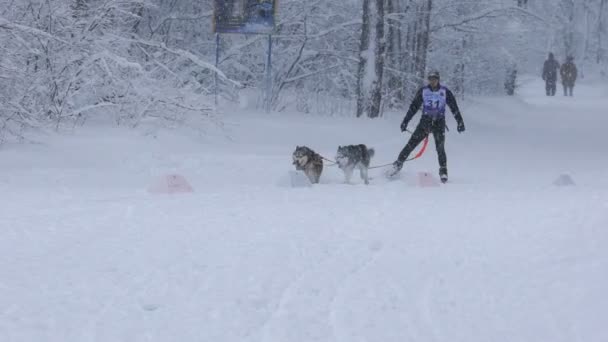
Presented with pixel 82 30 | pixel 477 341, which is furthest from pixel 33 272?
pixel 82 30

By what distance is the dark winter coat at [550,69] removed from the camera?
34.8 meters

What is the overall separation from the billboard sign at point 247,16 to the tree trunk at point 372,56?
2.97 meters

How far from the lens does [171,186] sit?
30.5 feet

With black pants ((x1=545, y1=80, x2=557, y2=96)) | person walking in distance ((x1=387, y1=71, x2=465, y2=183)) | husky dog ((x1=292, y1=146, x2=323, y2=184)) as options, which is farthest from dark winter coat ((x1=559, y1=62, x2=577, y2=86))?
husky dog ((x1=292, y1=146, x2=323, y2=184))

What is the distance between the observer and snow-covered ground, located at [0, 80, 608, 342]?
170 inches

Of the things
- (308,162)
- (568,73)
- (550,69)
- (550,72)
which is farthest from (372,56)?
(568,73)

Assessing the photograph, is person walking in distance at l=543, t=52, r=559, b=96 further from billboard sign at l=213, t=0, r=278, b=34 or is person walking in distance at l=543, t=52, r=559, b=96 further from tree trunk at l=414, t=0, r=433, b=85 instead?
billboard sign at l=213, t=0, r=278, b=34

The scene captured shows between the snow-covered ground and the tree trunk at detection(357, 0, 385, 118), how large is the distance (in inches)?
263

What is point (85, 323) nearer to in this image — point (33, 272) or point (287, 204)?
point (33, 272)

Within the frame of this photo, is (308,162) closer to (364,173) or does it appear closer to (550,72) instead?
(364,173)

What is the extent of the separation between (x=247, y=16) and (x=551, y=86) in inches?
1077

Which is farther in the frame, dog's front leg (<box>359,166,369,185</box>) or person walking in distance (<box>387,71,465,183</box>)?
person walking in distance (<box>387,71,465,183</box>)

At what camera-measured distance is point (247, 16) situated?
17.0 m

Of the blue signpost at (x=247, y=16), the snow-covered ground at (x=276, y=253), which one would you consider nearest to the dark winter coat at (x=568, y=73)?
the blue signpost at (x=247, y=16)
